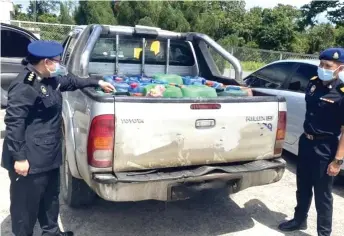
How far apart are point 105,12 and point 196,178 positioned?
24284 millimetres

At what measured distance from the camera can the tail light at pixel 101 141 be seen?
3.01m

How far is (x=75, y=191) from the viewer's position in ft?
12.8

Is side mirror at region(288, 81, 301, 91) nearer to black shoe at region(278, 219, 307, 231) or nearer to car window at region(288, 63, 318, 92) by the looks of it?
car window at region(288, 63, 318, 92)

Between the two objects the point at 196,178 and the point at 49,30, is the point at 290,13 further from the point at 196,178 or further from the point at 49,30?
the point at 196,178

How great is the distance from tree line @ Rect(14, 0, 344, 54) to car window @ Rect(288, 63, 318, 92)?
18.2m

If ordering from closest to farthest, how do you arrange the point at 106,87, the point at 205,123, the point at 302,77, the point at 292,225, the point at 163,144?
the point at 163,144, the point at 205,123, the point at 106,87, the point at 292,225, the point at 302,77

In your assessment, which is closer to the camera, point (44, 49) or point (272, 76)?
point (44, 49)

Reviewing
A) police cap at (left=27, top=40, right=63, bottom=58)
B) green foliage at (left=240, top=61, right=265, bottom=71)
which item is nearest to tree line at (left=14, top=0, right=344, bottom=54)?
green foliage at (left=240, top=61, right=265, bottom=71)

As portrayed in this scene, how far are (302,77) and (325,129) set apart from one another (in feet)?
7.40

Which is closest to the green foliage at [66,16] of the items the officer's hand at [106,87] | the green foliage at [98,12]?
the green foliage at [98,12]

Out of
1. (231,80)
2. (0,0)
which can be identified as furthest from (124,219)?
(0,0)

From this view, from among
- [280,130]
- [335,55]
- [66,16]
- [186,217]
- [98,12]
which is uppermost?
[98,12]

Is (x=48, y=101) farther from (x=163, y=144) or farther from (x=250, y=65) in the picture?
(x=250, y=65)

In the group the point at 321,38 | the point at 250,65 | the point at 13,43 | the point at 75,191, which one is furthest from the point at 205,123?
the point at 321,38
